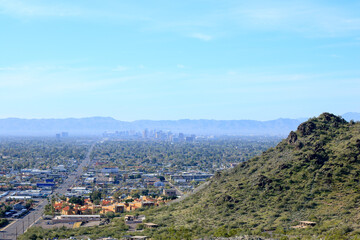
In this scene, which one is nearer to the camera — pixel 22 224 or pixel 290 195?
pixel 290 195

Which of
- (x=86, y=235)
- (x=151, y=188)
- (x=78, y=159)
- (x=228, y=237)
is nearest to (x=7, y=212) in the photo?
(x=86, y=235)

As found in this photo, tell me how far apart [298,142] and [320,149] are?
13.8ft

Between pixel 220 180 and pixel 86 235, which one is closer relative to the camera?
pixel 86 235

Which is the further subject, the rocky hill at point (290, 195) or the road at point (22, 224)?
the road at point (22, 224)

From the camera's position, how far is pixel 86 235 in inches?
1687

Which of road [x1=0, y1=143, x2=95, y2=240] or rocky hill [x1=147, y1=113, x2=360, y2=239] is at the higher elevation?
rocky hill [x1=147, y1=113, x2=360, y2=239]

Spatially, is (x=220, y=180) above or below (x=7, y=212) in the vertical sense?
above

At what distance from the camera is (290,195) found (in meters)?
42.8

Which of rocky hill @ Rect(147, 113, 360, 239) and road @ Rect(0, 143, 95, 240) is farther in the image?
road @ Rect(0, 143, 95, 240)

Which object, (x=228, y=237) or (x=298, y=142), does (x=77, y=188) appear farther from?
(x=228, y=237)

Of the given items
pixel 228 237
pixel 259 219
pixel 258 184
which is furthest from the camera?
pixel 258 184

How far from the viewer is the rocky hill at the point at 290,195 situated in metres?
37.5

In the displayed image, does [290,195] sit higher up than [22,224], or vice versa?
[290,195]

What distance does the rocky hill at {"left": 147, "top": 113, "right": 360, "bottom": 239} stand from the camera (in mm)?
37500
